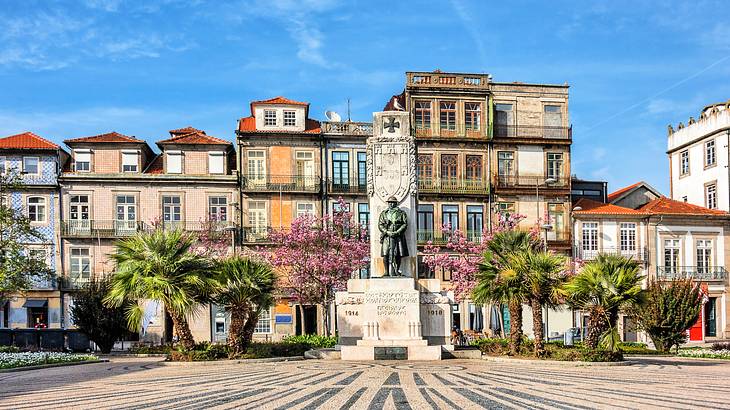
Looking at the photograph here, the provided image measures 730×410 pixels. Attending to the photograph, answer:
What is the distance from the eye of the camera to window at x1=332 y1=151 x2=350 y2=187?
179 feet

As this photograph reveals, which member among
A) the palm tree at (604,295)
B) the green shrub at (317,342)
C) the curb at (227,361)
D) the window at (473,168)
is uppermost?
the window at (473,168)

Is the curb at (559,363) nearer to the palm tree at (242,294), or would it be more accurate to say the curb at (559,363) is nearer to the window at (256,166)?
the palm tree at (242,294)

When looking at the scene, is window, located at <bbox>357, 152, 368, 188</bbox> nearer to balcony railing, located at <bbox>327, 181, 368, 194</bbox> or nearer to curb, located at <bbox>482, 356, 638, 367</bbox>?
balcony railing, located at <bbox>327, 181, 368, 194</bbox>

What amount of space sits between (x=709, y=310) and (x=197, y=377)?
4471 centimetres

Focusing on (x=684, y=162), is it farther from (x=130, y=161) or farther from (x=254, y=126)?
(x=130, y=161)

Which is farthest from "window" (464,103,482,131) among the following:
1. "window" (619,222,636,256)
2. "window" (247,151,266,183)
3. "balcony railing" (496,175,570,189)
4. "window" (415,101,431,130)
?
"window" (247,151,266,183)

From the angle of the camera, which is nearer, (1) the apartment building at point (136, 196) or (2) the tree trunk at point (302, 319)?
(2) the tree trunk at point (302, 319)

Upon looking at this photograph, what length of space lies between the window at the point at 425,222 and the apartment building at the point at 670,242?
391 inches

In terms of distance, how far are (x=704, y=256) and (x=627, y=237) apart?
5727mm

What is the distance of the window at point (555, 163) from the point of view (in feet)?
183

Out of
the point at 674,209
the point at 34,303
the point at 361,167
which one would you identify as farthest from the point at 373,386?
the point at 674,209

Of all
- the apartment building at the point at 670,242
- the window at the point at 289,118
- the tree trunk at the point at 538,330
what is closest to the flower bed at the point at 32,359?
the tree trunk at the point at 538,330

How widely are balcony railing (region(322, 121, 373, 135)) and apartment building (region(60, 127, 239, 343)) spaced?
7011mm

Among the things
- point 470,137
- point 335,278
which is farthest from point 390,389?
point 470,137
